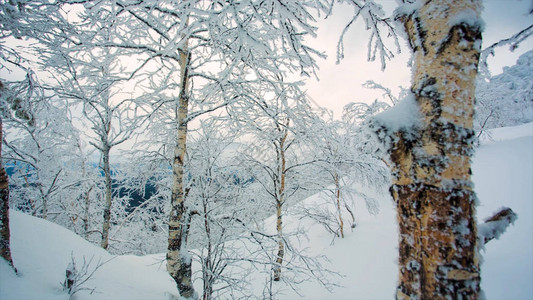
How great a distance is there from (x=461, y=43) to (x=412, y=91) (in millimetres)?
252

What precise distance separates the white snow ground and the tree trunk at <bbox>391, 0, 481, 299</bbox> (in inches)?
4.9

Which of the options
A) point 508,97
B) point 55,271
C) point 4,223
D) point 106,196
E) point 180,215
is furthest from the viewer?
point 508,97

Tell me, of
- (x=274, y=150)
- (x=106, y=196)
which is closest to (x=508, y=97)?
(x=274, y=150)

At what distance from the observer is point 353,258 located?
769cm

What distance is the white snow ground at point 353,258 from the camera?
7.00 ft

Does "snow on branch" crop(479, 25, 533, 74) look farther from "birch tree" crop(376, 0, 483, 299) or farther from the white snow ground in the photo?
the white snow ground

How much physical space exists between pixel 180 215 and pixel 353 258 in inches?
284

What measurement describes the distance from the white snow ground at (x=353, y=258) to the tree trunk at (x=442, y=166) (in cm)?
12

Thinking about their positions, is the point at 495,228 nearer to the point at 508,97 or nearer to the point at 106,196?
the point at 106,196

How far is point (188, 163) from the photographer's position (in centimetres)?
488

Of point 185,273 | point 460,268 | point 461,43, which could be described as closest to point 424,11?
point 461,43

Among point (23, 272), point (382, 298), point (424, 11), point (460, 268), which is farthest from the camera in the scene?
point (382, 298)

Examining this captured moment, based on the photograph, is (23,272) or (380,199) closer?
(23,272)

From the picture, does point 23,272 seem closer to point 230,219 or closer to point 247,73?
point 230,219
